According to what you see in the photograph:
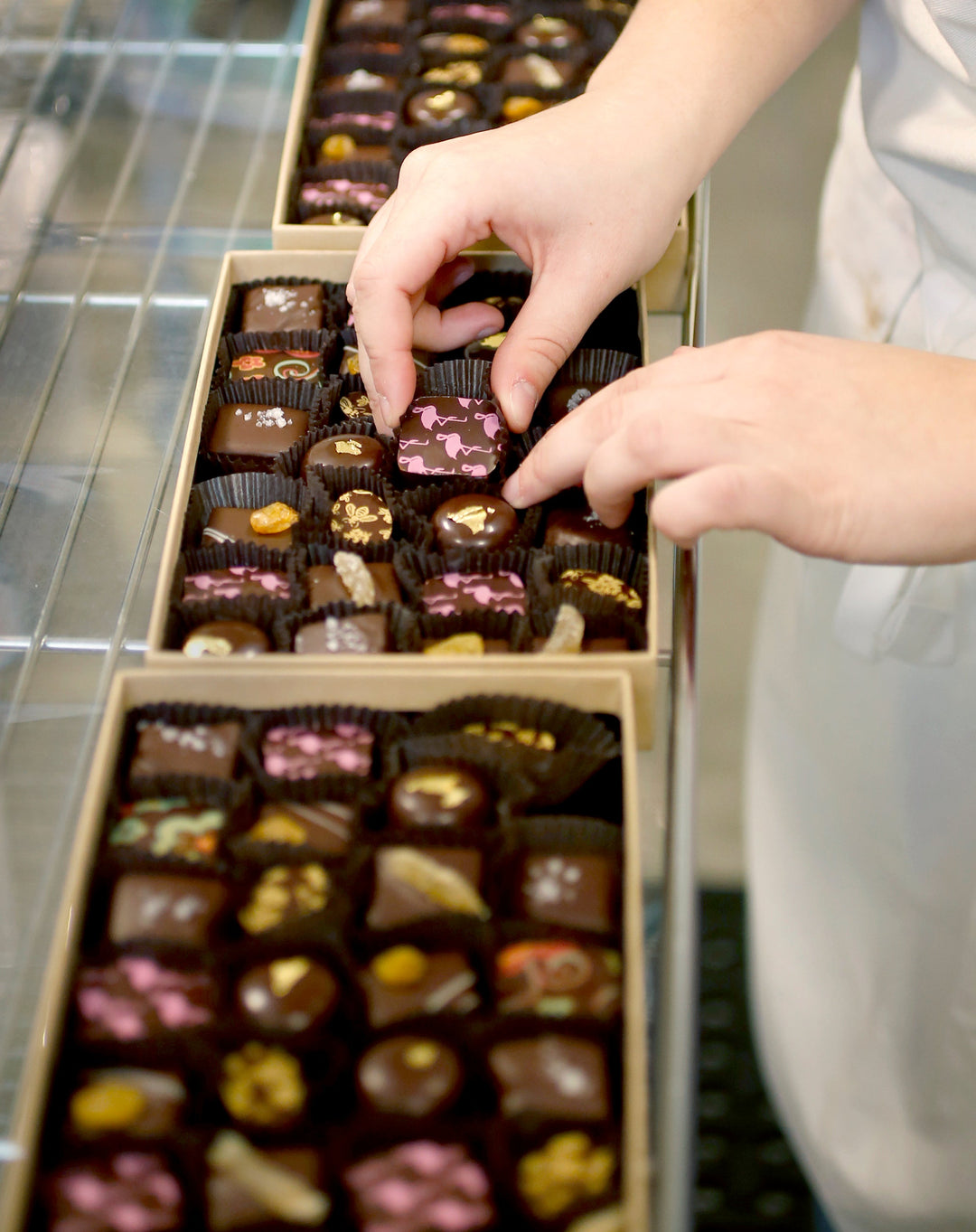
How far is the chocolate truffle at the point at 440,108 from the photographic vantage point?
1.46 metres

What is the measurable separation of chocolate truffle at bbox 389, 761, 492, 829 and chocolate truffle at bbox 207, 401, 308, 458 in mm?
416

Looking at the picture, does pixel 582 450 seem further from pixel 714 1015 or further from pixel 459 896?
pixel 714 1015

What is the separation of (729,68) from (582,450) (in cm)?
46

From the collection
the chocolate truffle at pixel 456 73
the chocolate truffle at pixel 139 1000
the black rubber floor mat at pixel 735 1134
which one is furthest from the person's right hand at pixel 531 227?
the black rubber floor mat at pixel 735 1134

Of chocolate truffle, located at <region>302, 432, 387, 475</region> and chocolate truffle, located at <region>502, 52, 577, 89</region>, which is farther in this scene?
chocolate truffle, located at <region>502, 52, 577, 89</region>

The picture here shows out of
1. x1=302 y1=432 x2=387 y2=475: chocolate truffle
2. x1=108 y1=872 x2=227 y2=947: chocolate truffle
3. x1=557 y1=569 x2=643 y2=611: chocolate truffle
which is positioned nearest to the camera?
x1=108 y1=872 x2=227 y2=947: chocolate truffle

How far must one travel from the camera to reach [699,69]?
1116 mm

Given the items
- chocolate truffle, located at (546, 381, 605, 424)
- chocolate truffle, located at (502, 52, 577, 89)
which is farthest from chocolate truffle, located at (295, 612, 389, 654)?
chocolate truffle, located at (502, 52, 577, 89)

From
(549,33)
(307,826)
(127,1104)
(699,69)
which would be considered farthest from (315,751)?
(549,33)

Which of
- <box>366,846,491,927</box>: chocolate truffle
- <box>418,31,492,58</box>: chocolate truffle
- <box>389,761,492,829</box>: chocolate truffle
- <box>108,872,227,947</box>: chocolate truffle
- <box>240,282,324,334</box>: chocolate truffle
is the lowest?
<box>108,872,227,947</box>: chocolate truffle

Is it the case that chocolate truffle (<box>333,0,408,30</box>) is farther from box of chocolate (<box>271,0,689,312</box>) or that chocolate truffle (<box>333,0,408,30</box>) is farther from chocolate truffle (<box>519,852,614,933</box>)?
chocolate truffle (<box>519,852,614,933</box>)

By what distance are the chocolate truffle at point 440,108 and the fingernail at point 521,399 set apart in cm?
53

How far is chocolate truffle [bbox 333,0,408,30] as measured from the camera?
1599 mm

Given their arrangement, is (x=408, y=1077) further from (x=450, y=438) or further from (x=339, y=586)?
(x=450, y=438)
